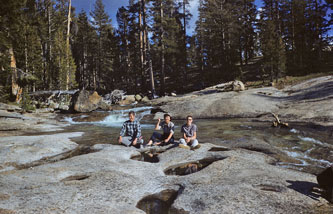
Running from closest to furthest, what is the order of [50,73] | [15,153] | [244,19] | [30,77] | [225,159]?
[225,159] → [15,153] → [30,77] → [50,73] → [244,19]

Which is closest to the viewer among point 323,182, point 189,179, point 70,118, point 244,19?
point 323,182

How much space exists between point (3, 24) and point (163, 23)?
1918 cm

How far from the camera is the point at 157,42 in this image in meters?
34.8

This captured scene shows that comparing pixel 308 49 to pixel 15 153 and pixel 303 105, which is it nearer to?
pixel 303 105

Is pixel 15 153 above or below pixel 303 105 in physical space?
below

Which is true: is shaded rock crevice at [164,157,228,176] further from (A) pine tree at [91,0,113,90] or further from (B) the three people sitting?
(A) pine tree at [91,0,113,90]

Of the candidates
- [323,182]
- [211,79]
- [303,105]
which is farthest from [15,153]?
[211,79]

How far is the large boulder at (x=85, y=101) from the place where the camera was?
20.3 meters

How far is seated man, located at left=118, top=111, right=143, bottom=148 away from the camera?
27.7 ft

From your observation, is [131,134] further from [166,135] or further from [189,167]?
[189,167]

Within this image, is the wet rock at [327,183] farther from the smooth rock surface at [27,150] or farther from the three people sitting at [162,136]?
the smooth rock surface at [27,150]

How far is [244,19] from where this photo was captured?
135 feet

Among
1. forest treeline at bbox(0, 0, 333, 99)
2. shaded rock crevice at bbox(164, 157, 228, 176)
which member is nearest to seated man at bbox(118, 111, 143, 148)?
shaded rock crevice at bbox(164, 157, 228, 176)

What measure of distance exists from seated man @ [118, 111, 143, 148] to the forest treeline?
1733 cm
